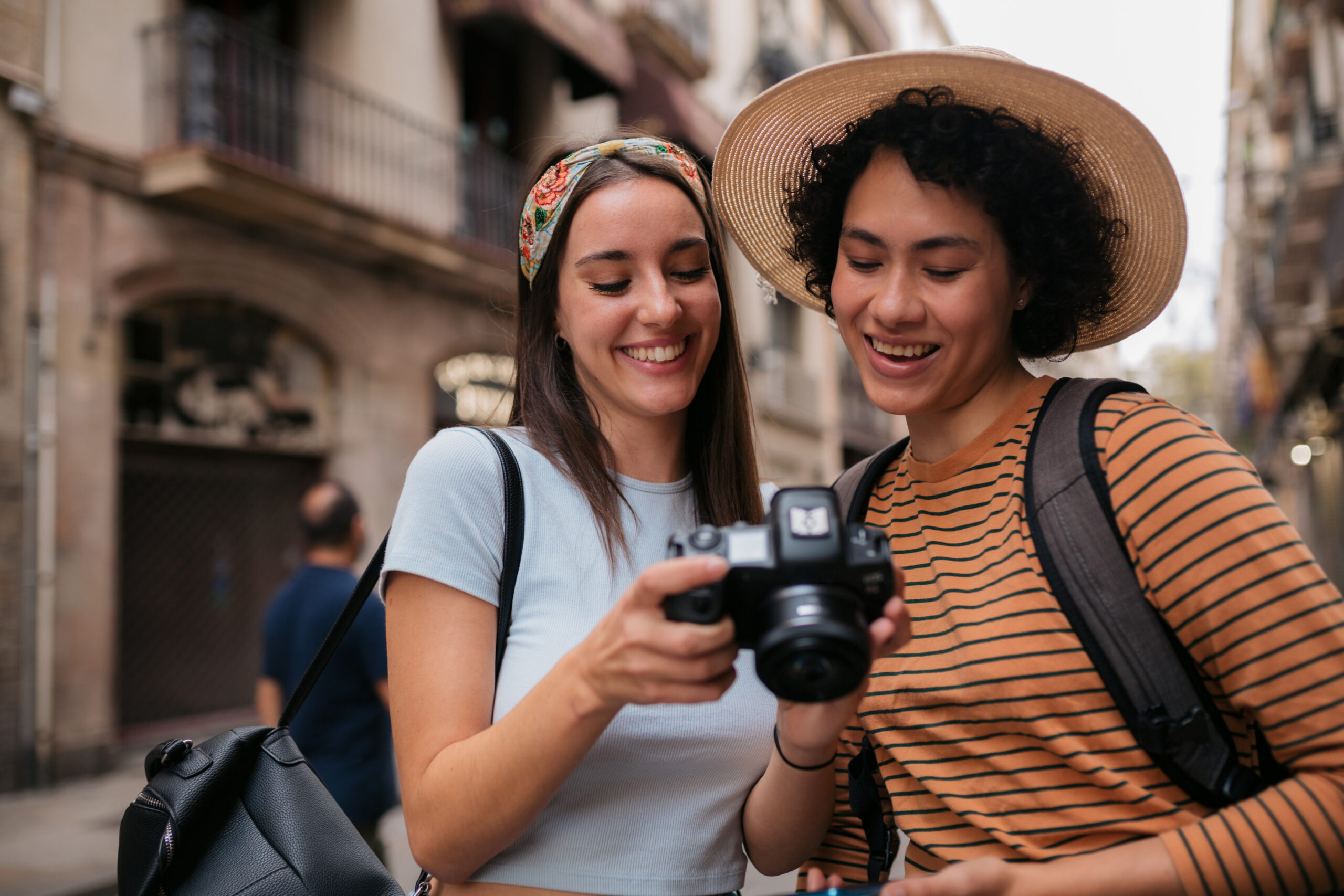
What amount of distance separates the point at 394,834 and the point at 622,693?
5618 mm

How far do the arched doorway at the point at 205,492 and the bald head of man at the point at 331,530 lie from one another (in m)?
4.37

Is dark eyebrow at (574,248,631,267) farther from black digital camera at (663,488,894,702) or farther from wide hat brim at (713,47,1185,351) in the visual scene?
black digital camera at (663,488,894,702)

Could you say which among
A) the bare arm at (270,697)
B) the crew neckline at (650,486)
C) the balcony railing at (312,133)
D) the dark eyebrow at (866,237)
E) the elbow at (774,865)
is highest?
the balcony railing at (312,133)

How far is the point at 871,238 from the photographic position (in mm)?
1752

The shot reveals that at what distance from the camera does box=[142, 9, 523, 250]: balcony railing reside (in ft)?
27.5

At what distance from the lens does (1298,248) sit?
1536 centimetres

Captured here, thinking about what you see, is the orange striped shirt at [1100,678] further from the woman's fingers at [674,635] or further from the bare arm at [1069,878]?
the woman's fingers at [674,635]

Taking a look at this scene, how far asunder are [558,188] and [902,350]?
2.46 ft

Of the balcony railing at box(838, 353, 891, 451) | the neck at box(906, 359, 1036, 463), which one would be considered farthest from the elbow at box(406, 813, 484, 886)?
the balcony railing at box(838, 353, 891, 451)

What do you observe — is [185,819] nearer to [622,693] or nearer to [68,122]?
[622,693]

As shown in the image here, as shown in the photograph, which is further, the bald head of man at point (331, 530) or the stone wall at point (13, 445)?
the stone wall at point (13, 445)

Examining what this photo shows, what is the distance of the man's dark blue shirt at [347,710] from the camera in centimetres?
387

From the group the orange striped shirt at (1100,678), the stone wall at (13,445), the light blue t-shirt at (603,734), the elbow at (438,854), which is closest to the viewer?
the orange striped shirt at (1100,678)

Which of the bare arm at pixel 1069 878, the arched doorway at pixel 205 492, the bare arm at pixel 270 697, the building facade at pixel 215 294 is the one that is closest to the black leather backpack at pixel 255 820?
the bare arm at pixel 1069 878
